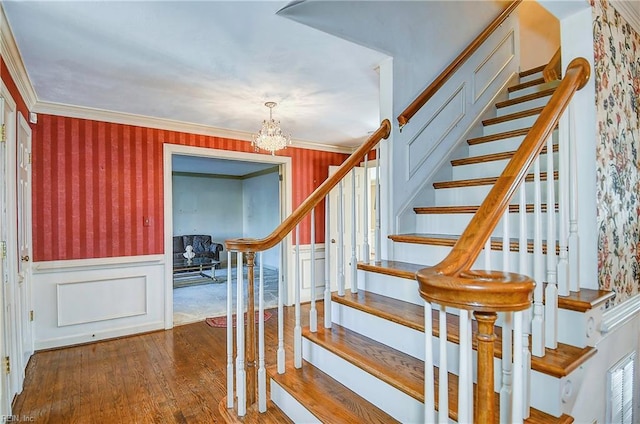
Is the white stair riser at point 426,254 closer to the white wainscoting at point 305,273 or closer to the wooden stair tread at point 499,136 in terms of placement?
the wooden stair tread at point 499,136

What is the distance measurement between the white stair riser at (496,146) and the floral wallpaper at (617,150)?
63 centimetres

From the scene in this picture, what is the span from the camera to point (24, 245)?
3.01 meters

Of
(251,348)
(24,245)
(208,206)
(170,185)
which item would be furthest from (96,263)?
(208,206)

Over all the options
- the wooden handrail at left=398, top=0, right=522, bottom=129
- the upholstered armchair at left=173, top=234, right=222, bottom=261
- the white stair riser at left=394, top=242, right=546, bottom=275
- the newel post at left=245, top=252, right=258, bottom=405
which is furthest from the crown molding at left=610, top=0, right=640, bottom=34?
the upholstered armchair at left=173, top=234, right=222, bottom=261

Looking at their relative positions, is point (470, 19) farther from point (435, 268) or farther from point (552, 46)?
point (435, 268)

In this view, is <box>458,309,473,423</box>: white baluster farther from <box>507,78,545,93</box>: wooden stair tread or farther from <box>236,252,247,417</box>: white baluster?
<box>507,78,545,93</box>: wooden stair tread

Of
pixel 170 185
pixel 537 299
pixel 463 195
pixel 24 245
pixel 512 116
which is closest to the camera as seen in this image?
pixel 537 299

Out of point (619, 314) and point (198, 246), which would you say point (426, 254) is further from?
point (198, 246)

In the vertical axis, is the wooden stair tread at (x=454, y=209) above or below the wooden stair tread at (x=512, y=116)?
below

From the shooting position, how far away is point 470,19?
294 centimetres

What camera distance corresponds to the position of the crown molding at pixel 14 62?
202 centimetres

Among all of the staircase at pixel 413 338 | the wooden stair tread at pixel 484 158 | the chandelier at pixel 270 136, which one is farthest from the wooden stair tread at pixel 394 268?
the chandelier at pixel 270 136

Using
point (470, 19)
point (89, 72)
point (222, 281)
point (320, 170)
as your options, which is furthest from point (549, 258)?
point (222, 281)

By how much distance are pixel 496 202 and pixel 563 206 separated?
606mm
